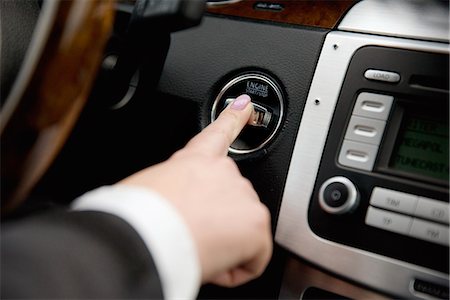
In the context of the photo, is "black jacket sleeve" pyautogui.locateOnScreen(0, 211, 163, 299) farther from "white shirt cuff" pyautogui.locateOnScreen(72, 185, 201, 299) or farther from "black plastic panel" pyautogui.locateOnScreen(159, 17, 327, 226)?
"black plastic panel" pyautogui.locateOnScreen(159, 17, 327, 226)

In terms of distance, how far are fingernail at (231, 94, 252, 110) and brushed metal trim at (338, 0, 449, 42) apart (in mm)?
114

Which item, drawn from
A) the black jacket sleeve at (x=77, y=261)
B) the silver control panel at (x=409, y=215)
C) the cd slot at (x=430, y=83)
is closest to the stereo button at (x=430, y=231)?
the silver control panel at (x=409, y=215)

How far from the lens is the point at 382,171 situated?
0.50 metres

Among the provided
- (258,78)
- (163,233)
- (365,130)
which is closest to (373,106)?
(365,130)

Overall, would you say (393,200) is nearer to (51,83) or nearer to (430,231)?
(430,231)

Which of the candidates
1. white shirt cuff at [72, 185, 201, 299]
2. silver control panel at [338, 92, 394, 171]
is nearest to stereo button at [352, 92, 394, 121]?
silver control panel at [338, 92, 394, 171]

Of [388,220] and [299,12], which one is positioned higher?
→ [299,12]

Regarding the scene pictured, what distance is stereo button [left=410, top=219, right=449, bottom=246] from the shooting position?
462mm

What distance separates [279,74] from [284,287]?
214mm

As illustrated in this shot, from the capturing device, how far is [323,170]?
52 cm

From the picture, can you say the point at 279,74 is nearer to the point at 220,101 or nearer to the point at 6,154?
the point at 220,101

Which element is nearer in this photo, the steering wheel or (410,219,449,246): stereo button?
the steering wheel

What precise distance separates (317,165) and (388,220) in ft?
0.27

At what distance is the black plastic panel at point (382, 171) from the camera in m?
0.48
